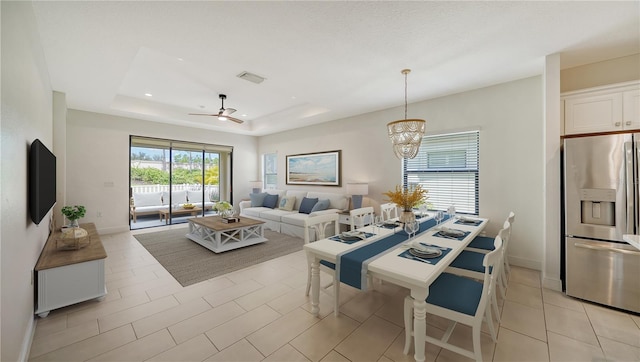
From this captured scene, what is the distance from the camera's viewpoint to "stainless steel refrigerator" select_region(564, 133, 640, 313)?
7.51 feet

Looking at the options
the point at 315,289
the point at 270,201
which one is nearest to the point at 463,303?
the point at 315,289

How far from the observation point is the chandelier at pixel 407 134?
293 centimetres

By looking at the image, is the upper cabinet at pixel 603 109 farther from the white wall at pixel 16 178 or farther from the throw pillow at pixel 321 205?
the white wall at pixel 16 178

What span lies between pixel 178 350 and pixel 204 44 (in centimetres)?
291

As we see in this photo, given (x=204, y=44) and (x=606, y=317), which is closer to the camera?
(x=606, y=317)

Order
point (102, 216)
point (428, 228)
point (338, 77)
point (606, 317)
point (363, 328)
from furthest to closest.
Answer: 1. point (102, 216)
2. point (338, 77)
3. point (428, 228)
4. point (606, 317)
5. point (363, 328)

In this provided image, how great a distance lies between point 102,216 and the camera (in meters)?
5.23

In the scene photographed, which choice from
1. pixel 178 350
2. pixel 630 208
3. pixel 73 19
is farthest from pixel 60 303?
pixel 630 208

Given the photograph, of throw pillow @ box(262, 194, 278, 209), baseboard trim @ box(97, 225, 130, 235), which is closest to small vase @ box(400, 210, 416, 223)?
throw pillow @ box(262, 194, 278, 209)

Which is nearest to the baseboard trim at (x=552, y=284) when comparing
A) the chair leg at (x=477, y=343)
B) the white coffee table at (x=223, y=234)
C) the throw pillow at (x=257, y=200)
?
the chair leg at (x=477, y=343)

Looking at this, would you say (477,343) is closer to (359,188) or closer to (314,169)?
(359,188)

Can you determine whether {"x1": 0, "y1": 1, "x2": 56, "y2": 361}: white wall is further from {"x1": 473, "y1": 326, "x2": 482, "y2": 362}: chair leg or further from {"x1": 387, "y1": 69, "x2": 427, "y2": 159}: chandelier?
{"x1": 387, "y1": 69, "x2": 427, "y2": 159}: chandelier

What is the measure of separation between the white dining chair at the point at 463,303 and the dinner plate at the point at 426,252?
0.78 ft

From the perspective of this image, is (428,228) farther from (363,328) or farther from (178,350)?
(178,350)
